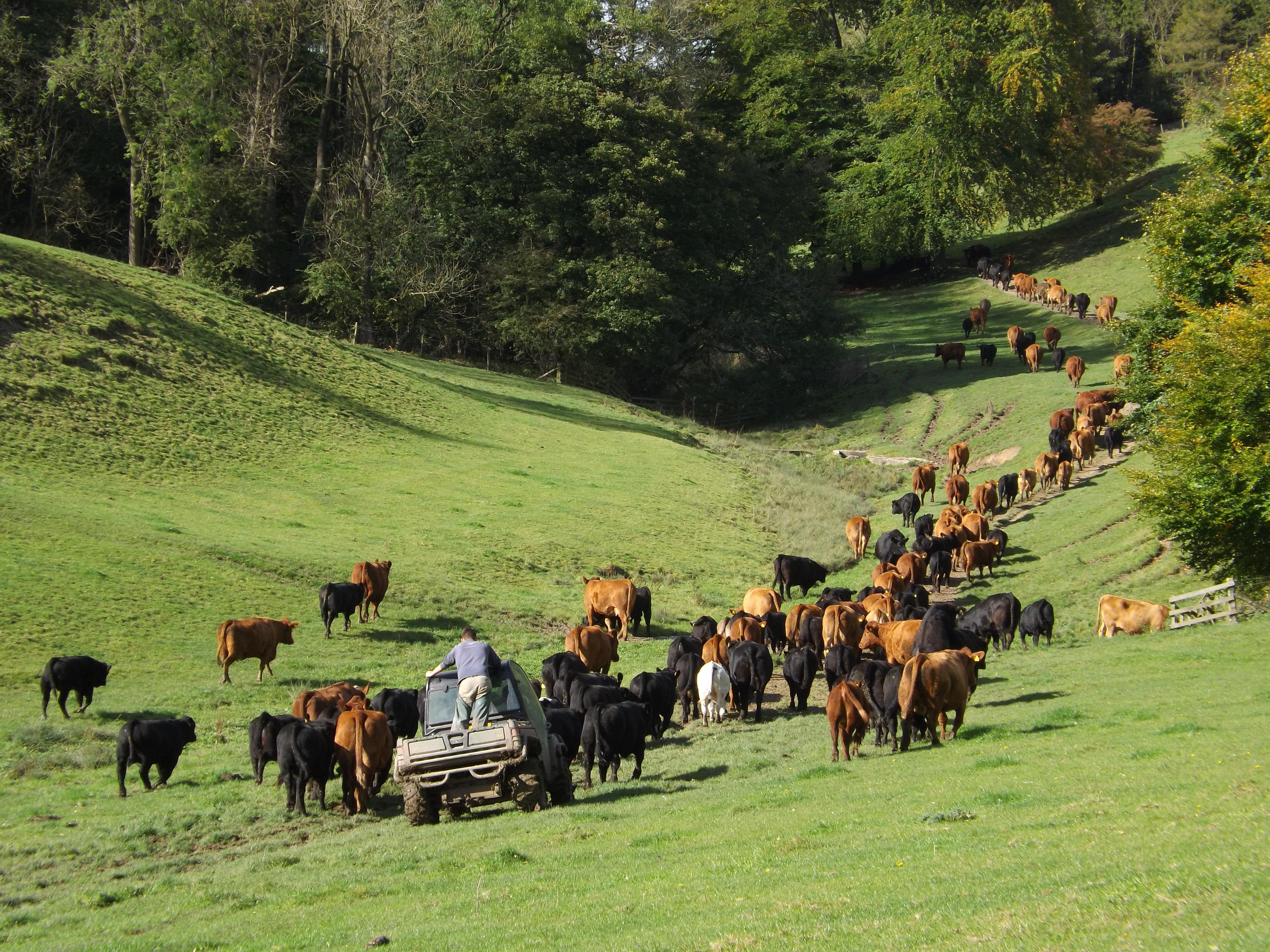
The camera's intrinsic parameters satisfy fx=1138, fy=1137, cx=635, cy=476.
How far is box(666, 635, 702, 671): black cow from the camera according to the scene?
20969 mm

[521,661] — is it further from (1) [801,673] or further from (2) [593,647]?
(1) [801,673]

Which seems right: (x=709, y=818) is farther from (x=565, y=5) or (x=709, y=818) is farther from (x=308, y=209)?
(x=565, y=5)

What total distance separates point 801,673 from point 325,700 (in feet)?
26.2

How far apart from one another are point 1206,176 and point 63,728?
30.5 metres

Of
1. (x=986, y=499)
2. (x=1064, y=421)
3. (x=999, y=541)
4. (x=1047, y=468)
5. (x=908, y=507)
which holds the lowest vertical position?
(x=999, y=541)

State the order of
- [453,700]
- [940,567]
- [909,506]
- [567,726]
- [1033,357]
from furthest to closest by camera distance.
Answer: [1033,357] → [909,506] → [940,567] → [567,726] → [453,700]

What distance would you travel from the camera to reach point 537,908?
8836 millimetres

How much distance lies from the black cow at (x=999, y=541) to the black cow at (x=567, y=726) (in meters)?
17.4

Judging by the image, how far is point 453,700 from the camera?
539 inches

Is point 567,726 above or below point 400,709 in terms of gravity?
below

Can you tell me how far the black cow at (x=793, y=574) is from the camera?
30359 mm

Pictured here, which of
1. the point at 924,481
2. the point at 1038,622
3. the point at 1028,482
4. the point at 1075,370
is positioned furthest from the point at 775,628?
the point at 1075,370

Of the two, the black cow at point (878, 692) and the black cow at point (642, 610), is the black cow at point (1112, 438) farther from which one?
the black cow at point (878, 692)

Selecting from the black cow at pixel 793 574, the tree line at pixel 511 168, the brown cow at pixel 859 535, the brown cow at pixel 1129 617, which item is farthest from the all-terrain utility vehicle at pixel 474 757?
the tree line at pixel 511 168
